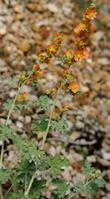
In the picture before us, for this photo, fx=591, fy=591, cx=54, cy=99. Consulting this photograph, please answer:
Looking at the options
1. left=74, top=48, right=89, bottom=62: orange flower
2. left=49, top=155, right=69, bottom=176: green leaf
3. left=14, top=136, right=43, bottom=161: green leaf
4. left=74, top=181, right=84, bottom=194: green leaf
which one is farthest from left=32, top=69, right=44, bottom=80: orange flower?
left=74, top=181, right=84, bottom=194: green leaf

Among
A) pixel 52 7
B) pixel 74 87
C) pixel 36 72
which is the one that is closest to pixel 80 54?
pixel 74 87

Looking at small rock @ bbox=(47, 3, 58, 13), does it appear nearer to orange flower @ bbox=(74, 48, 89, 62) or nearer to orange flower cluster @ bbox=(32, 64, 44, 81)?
orange flower cluster @ bbox=(32, 64, 44, 81)

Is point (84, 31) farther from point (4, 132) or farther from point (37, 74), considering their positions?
point (4, 132)

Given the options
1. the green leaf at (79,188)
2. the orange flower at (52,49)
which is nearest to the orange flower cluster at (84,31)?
the orange flower at (52,49)

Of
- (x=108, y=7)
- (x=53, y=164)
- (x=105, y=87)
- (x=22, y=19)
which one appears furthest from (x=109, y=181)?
(x=108, y=7)

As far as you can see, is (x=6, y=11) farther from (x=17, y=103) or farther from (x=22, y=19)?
(x=17, y=103)

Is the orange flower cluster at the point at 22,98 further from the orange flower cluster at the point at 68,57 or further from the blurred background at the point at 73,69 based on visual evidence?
the blurred background at the point at 73,69
